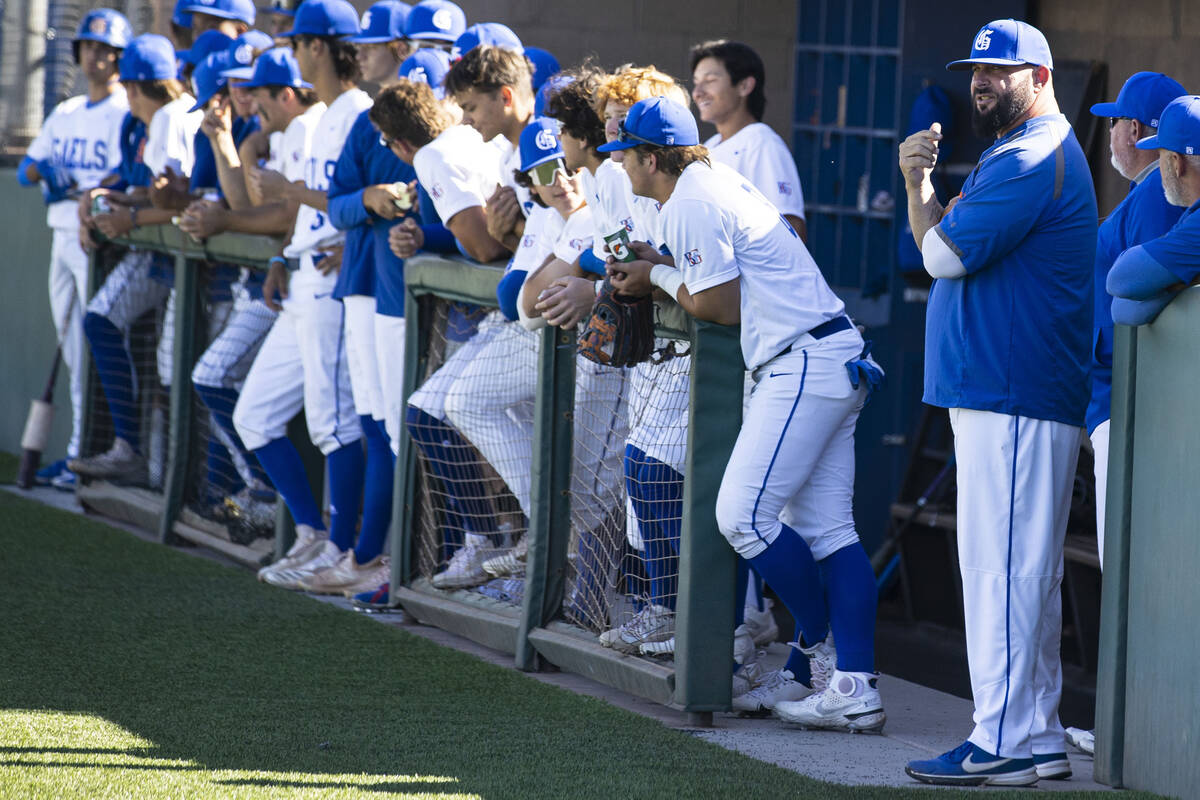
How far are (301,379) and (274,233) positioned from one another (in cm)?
59

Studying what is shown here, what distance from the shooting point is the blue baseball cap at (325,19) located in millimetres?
6074

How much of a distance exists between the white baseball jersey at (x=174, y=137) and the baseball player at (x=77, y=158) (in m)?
0.87

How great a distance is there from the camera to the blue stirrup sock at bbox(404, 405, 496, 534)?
541 centimetres

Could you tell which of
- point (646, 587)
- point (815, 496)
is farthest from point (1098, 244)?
point (646, 587)

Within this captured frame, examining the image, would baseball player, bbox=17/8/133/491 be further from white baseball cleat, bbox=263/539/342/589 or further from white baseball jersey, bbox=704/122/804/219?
white baseball jersey, bbox=704/122/804/219

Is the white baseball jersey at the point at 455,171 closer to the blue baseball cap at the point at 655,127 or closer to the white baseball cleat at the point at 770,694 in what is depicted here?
the blue baseball cap at the point at 655,127

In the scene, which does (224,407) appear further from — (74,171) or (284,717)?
(284,717)

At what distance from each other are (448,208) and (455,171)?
0.39 feet

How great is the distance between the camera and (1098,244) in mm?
4133

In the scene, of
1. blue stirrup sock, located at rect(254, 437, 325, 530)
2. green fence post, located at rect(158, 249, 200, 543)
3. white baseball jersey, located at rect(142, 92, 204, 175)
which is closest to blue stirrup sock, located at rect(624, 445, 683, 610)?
blue stirrup sock, located at rect(254, 437, 325, 530)

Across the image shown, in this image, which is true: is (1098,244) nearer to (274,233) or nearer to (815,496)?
(815,496)

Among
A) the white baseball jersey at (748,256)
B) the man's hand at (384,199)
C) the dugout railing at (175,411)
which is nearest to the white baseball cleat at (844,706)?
the white baseball jersey at (748,256)

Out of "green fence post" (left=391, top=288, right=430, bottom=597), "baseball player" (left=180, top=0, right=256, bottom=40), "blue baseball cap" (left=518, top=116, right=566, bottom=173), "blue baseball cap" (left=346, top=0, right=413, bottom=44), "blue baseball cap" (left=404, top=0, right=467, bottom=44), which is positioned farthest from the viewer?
"baseball player" (left=180, top=0, right=256, bottom=40)

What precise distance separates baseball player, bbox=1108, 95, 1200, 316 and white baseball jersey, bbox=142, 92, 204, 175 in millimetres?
4817
